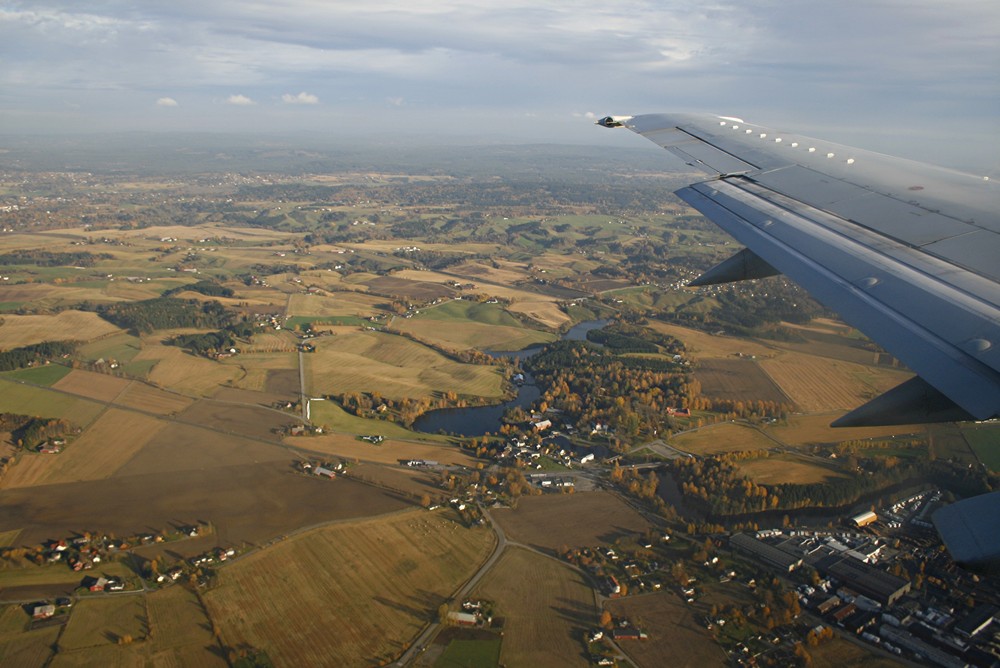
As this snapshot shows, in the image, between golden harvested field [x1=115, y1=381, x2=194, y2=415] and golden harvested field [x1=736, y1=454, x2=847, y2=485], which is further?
golden harvested field [x1=115, y1=381, x2=194, y2=415]

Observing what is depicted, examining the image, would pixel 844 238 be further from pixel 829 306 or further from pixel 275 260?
pixel 275 260

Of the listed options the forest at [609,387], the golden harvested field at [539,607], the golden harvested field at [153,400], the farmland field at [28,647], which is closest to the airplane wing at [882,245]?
the golden harvested field at [539,607]

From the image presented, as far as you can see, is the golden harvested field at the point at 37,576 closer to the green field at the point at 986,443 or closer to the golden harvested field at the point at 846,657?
the golden harvested field at the point at 846,657

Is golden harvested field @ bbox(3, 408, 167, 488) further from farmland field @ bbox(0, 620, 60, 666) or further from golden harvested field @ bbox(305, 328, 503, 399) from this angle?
farmland field @ bbox(0, 620, 60, 666)

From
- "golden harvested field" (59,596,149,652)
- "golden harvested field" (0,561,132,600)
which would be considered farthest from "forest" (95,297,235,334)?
"golden harvested field" (59,596,149,652)

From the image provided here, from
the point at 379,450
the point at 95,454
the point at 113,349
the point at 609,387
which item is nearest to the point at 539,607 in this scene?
the point at 379,450

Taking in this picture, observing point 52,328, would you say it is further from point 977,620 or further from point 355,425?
point 977,620

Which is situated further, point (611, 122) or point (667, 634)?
point (667, 634)
